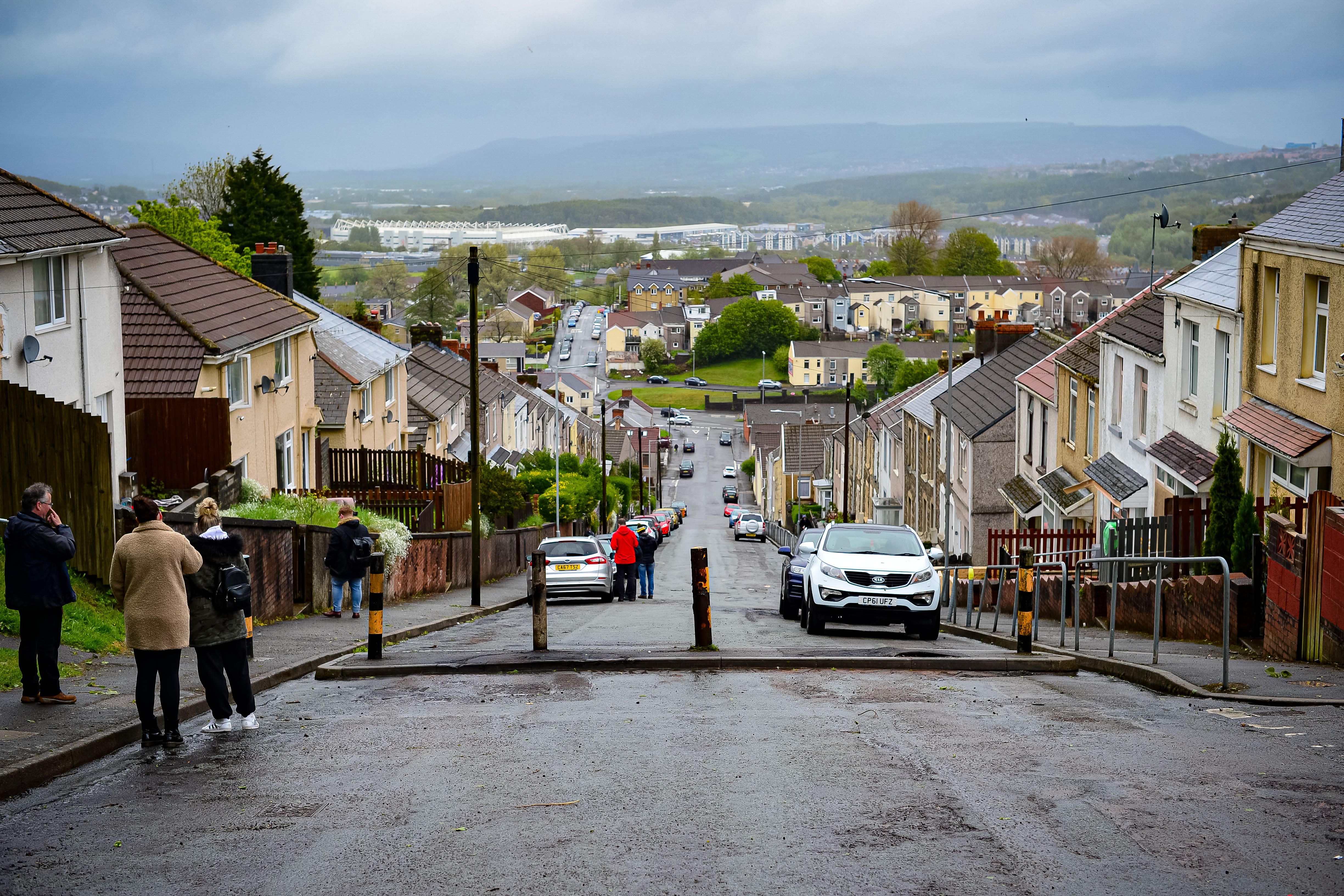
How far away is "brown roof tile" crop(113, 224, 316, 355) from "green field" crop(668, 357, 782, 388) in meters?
140

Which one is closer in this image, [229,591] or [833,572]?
[229,591]

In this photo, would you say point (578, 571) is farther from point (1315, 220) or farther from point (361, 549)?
point (1315, 220)

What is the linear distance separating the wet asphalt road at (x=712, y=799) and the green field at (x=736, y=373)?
158 m

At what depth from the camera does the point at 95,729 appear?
8914 millimetres

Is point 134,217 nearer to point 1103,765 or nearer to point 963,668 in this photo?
point 963,668

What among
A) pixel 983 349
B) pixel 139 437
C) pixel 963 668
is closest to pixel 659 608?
pixel 139 437

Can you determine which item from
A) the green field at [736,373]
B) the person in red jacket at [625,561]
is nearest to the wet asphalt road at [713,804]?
the person in red jacket at [625,561]

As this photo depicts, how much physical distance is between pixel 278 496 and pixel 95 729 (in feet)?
48.1

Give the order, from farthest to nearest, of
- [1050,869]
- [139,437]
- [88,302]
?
[139,437]
[88,302]
[1050,869]

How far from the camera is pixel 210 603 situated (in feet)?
30.3

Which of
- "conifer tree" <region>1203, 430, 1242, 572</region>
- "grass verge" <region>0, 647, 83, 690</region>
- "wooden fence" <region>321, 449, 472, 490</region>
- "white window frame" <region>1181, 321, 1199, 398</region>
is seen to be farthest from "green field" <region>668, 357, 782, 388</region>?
"grass verge" <region>0, 647, 83, 690</region>

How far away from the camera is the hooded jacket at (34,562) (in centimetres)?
954

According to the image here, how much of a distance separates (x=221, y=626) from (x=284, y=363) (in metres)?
20.0

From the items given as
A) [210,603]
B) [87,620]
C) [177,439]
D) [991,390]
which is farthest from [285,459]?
[991,390]
